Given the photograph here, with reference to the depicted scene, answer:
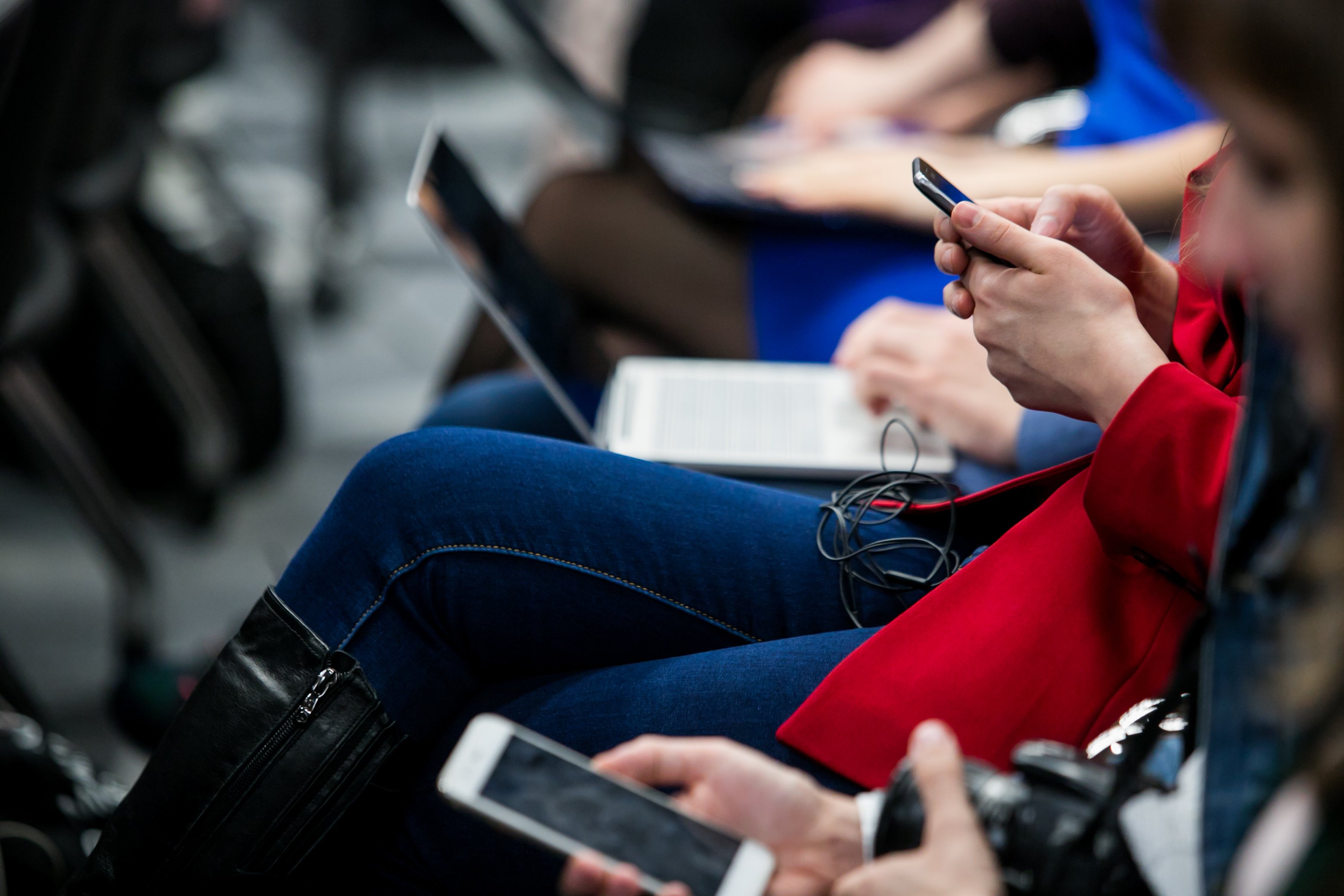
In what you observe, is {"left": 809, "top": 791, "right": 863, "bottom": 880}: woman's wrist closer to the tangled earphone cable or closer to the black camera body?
the black camera body

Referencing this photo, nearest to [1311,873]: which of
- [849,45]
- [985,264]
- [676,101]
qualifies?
[985,264]

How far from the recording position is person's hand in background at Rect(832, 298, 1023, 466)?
2.97ft

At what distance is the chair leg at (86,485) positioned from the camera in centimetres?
130

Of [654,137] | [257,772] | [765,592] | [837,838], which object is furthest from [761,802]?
[654,137]

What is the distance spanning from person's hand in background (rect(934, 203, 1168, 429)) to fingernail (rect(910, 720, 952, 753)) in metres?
0.21

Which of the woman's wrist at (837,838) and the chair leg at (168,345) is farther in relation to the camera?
the chair leg at (168,345)

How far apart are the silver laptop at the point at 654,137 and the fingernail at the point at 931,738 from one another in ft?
2.67

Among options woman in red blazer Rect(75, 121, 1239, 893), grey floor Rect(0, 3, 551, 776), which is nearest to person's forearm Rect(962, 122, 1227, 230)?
woman in red blazer Rect(75, 121, 1239, 893)

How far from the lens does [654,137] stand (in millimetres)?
1453

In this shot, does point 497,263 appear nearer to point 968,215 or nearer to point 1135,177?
point 968,215

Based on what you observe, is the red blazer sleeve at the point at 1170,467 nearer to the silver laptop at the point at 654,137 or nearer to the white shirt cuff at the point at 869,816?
the white shirt cuff at the point at 869,816

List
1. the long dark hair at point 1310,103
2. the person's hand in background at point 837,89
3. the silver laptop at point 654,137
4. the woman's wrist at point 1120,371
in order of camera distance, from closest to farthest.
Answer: the long dark hair at point 1310,103, the woman's wrist at point 1120,371, the silver laptop at point 654,137, the person's hand in background at point 837,89

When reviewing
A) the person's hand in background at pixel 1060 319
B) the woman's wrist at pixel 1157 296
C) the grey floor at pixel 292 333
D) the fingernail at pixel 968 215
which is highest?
the fingernail at pixel 968 215

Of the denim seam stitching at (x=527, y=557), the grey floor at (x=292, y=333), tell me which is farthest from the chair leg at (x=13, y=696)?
the denim seam stitching at (x=527, y=557)
